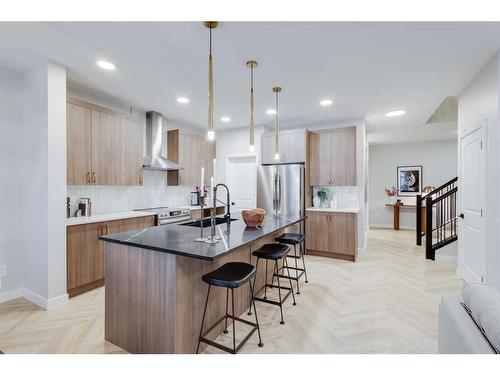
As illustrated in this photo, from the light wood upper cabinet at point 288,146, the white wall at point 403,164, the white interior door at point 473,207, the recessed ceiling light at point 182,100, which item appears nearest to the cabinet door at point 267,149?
the light wood upper cabinet at point 288,146

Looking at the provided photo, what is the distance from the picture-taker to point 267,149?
5.30 metres

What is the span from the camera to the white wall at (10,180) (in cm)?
288

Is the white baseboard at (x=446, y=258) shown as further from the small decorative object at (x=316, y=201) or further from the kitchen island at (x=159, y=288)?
the kitchen island at (x=159, y=288)

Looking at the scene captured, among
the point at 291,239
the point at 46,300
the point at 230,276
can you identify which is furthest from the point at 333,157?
the point at 46,300

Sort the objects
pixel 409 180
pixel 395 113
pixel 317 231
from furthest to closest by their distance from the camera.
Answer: pixel 409 180 → pixel 317 231 → pixel 395 113

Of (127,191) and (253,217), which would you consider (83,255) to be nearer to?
(127,191)

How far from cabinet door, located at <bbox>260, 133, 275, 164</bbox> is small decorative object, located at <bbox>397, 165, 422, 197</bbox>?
4615 millimetres

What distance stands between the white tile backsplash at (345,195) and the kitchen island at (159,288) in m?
3.42

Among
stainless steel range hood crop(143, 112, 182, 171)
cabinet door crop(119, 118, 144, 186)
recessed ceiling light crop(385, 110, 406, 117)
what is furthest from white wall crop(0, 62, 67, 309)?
recessed ceiling light crop(385, 110, 406, 117)

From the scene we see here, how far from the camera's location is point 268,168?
519 cm

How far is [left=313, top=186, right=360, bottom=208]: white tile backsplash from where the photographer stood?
508cm

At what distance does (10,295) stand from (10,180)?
1289 millimetres

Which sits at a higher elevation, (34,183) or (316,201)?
(34,183)

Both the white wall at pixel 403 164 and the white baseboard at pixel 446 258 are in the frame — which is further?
the white wall at pixel 403 164
